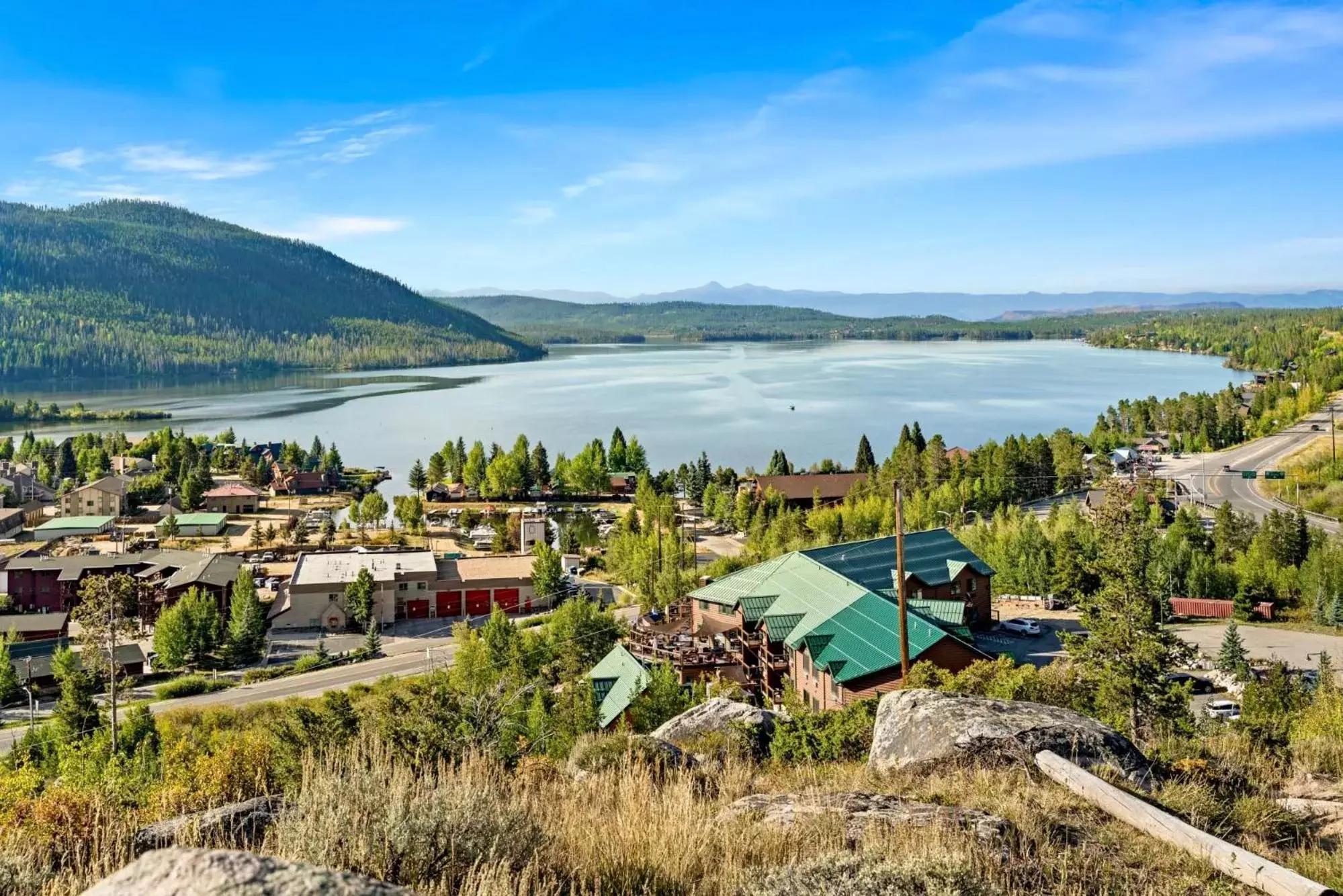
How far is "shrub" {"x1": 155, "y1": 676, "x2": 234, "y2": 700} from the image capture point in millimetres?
14633

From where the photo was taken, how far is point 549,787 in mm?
3293

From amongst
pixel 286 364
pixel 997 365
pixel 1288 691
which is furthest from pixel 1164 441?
pixel 286 364

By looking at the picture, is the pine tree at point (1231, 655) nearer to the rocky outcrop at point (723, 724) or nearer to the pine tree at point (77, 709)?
the rocky outcrop at point (723, 724)

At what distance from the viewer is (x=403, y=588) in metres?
20.3

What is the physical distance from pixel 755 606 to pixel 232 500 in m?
23.9

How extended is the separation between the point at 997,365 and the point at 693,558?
87202mm

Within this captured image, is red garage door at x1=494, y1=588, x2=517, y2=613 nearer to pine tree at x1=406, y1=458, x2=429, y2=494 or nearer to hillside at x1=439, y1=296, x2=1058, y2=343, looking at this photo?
pine tree at x1=406, y1=458, x2=429, y2=494

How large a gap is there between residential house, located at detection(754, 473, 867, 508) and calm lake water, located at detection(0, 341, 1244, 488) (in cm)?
802

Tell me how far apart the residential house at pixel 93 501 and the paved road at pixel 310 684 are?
59.4ft

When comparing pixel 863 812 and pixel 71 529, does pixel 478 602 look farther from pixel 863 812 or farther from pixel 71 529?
pixel 863 812

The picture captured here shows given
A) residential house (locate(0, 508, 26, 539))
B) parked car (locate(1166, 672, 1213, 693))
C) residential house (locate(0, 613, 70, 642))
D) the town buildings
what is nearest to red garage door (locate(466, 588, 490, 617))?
the town buildings

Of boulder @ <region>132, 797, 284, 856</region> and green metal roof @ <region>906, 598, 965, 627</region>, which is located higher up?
boulder @ <region>132, 797, 284, 856</region>

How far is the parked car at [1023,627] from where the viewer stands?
53.2ft

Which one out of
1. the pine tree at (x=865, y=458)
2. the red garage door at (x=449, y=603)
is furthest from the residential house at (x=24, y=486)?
the pine tree at (x=865, y=458)
